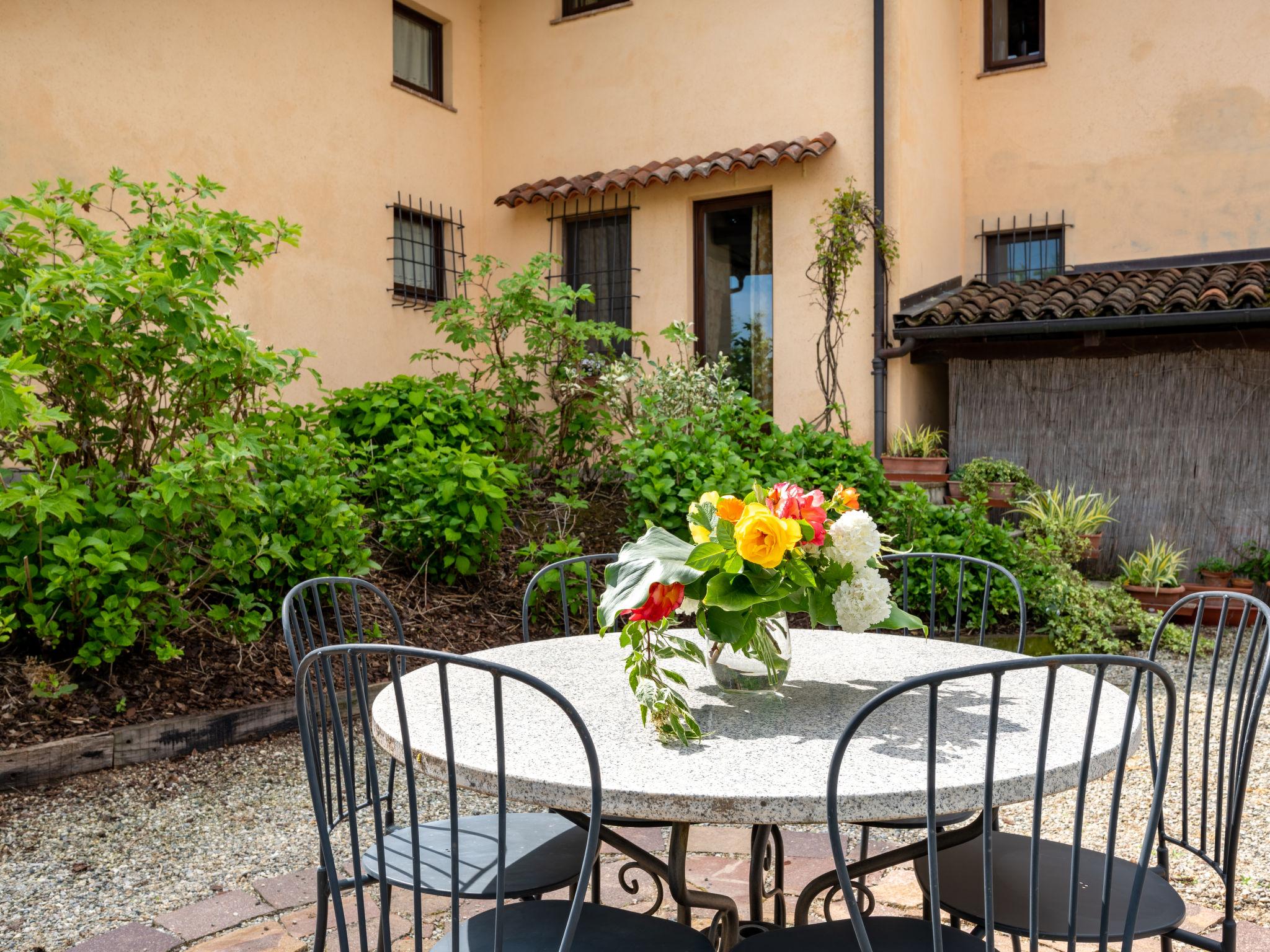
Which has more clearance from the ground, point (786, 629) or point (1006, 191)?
point (1006, 191)

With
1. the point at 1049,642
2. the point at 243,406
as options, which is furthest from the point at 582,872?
the point at 1049,642

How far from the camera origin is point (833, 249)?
775 cm

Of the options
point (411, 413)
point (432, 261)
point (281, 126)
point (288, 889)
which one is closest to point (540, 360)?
point (411, 413)

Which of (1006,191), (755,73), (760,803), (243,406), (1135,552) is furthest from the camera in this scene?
(1006,191)

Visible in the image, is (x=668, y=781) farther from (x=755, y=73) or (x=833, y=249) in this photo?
(x=755, y=73)

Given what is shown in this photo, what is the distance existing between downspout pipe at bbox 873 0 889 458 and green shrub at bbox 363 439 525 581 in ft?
11.1

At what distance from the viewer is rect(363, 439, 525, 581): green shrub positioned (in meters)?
5.19

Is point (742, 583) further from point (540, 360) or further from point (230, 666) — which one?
point (540, 360)

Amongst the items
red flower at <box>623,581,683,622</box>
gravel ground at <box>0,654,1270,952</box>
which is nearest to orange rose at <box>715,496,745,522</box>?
red flower at <box>623,581,683,622</box>

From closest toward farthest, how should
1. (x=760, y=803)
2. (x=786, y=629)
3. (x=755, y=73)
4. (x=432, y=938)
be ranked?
(x=760, y=803) → (x=786, y=629) → (x=432, y=938) → (x=755, y=73)

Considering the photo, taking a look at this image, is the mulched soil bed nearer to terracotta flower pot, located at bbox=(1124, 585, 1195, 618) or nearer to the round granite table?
the round granite table

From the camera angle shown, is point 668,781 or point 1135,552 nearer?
point 668,781

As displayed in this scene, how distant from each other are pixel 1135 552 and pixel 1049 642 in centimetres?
183

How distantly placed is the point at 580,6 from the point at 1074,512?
629 cm
